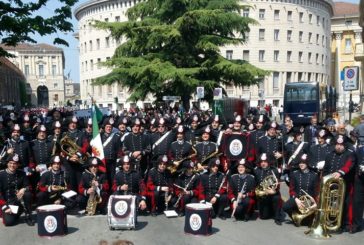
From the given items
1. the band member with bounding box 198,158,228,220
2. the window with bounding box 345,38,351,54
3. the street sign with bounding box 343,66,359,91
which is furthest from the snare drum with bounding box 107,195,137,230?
the window with bounding box 345,38,351,54

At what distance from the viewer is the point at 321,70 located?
7462 cm

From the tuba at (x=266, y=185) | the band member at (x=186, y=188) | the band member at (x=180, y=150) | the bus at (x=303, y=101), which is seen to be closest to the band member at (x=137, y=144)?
the band member at (x=180, y=150)

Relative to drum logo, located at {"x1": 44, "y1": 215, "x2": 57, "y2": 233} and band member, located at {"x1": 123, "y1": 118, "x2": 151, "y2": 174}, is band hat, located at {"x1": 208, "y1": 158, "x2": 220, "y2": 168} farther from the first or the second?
drum logo, located at {"x1": 44, "y1": 215, "x2": 57, "y2": 233}

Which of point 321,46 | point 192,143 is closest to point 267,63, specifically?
point 321,46

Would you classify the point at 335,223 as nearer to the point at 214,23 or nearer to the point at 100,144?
the point at 100,144

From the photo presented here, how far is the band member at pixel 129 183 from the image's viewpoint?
32.2ft

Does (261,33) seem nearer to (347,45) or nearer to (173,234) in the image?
(347,45)

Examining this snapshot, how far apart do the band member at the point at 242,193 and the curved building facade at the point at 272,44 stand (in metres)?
53.8

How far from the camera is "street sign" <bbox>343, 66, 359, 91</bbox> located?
13.2 metres

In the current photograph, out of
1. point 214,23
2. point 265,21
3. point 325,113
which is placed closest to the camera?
point 214,23

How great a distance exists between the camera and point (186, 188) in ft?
33.0

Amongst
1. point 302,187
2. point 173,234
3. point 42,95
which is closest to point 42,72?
point 42,95

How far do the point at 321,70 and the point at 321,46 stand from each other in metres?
3.82

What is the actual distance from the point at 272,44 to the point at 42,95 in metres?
69.9
